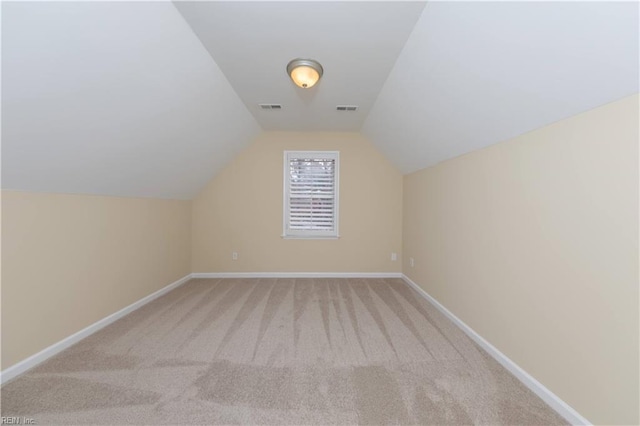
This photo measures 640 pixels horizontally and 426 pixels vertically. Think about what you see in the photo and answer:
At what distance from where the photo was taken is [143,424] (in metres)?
1.30

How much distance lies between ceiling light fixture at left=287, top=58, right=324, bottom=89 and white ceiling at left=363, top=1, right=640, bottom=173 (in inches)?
27.9

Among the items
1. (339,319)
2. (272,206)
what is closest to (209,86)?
(272,206)

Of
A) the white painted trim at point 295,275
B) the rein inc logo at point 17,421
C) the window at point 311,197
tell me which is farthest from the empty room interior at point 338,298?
the window at point 311,197

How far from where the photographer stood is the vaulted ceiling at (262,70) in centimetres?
112

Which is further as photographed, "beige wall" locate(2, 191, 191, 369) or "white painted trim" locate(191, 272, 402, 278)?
"white painted trim" locate(191, 272, 402, 278)

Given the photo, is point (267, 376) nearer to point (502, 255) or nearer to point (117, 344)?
point (117, 344)

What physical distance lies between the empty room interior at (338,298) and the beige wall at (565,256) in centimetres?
1

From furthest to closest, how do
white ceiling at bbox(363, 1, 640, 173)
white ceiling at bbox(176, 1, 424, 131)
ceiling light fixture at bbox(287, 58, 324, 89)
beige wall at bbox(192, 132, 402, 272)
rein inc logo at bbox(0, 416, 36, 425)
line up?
beige wall at bbox(192, 132, 402, 272) < ceiling light fixture at bbox(287, 58, 324, 89) < white ceiling at bbox(176, 1, 424, 131) < rein inc logo at bbox(0, 416, 36, 425) < white ceiling at bbox(363, 1, 640, 173)

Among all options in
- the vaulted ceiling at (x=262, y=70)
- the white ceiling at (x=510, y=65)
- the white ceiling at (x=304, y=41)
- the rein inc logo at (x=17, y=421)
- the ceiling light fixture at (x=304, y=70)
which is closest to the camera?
the white ceiling at (x=510, y=65)

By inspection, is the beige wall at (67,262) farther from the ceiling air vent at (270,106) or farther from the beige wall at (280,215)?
the ceiling air vent at (270,106)

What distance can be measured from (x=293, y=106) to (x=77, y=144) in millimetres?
2012

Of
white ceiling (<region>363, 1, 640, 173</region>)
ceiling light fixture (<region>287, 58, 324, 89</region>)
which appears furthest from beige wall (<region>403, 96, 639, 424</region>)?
ceiling light fixture (<region>287, 58, 324, 89</region>)

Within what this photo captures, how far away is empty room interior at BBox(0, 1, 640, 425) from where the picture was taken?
1172 millimetres

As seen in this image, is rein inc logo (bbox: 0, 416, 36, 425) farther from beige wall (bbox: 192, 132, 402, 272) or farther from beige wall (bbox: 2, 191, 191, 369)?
beige wall (bbox: 192, 132, 402, 272)
